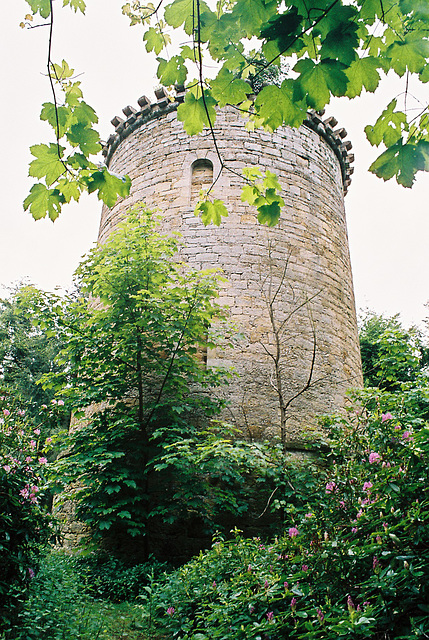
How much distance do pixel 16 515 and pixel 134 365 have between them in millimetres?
2655

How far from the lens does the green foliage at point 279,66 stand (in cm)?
151

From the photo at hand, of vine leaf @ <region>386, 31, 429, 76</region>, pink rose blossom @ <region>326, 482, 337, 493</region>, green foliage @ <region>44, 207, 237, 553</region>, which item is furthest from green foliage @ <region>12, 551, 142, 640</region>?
vine leaf @ <region>386, 31, 429, 76</region>

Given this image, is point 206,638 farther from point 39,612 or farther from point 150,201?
point 150,201

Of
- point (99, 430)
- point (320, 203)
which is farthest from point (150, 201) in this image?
point (99, 430)

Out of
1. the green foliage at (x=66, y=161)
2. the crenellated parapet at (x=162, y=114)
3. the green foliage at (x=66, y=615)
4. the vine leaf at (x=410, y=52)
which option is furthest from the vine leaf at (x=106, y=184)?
the crenellated parapet at (x=162, y=114)

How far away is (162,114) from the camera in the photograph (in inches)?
322

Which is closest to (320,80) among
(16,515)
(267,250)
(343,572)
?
(343,572)

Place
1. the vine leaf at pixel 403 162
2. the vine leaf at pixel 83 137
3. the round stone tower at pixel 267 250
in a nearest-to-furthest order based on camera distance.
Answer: the vine leaf at pixel 403 162 < the vine leaf at pixel 83 137 < the round stone tower at pixel 267 250

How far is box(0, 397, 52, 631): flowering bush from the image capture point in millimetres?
2848

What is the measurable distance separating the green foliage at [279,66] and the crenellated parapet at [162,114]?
636 cm

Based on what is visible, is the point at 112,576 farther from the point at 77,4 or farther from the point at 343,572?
the point at 77,4

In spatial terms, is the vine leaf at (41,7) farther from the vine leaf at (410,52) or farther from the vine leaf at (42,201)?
the vine leaf at (410,52)

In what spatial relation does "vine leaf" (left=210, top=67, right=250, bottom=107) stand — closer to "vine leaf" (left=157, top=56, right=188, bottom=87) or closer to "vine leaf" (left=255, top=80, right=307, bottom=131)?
"vine leaf" (left=157, top=56, right=188, bottom=87)

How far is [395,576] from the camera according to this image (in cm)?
180
